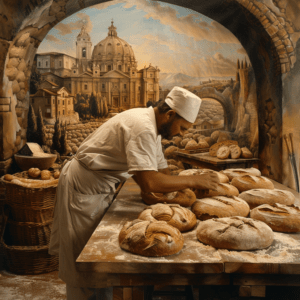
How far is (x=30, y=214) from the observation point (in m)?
3.48

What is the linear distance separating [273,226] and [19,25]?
3996 millimetres

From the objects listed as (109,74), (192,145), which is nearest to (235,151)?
(192,145)

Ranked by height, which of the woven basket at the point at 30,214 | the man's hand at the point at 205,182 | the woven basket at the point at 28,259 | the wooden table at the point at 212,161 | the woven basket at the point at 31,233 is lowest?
the woven basket at the point at 28,259

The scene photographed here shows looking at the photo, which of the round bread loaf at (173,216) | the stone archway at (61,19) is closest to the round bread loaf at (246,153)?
the stone archway at (61,19)

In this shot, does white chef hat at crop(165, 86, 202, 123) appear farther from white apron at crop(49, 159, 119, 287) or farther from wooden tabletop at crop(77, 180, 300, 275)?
wooden tabletop at crop(77, 180, 300, 275)

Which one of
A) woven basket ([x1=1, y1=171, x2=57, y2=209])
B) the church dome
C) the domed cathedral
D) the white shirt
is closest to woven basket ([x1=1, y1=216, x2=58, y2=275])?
woven basket ([x1=1, y1=171, x2=57, y2=209])

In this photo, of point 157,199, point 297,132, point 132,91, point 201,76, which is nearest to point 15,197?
point 157,199

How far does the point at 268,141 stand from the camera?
182 inches

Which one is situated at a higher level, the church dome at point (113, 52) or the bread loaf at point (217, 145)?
the church dome at point (113, 52)

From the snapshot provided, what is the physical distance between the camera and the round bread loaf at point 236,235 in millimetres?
1336

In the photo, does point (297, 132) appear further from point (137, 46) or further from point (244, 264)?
point (244, 264)

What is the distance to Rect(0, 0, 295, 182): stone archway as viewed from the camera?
158 inches

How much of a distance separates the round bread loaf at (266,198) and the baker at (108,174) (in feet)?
0.82

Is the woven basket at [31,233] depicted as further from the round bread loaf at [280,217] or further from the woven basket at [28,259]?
the round bread loaf at [280,217]
